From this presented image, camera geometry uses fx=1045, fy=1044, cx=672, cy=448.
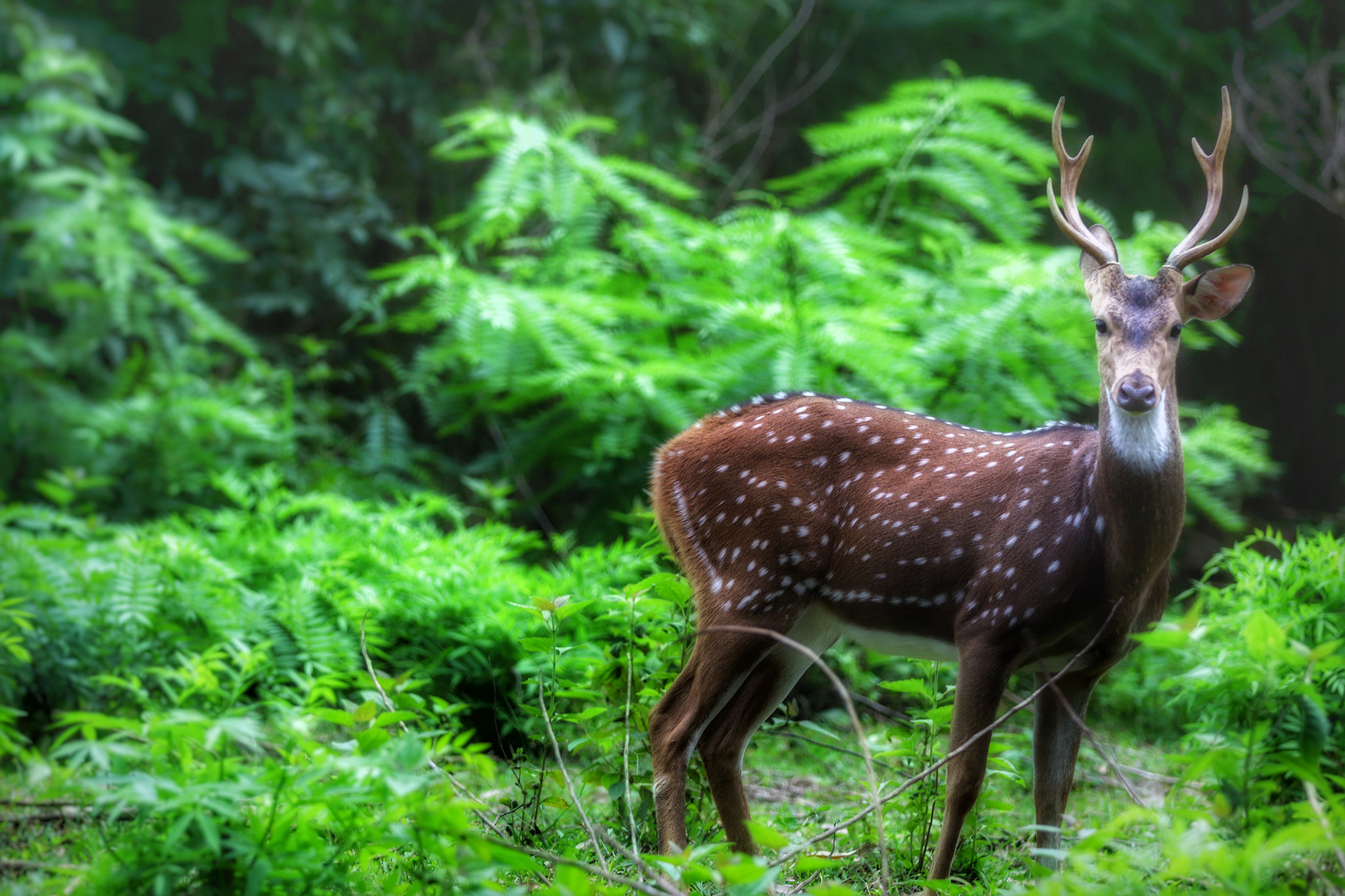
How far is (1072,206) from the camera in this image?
9.20ft

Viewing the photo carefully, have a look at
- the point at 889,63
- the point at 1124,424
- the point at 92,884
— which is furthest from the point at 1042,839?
the point at 889,63

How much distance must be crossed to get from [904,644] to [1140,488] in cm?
76

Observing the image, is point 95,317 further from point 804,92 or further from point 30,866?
point 804,92

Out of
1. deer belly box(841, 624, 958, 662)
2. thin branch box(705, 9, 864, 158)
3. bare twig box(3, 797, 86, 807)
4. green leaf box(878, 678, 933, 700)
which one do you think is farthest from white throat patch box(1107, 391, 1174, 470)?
thin branch box(705, 9, 864, 158)

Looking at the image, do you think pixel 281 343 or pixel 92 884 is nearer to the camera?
pixel 92 884

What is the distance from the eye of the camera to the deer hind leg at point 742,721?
2.98 metres

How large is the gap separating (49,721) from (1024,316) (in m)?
4.71

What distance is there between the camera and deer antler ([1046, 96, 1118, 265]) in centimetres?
265

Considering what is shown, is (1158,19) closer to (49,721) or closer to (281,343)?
(281,343)

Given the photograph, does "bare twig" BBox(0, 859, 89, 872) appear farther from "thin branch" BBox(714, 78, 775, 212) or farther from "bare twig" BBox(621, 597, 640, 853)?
"thin branch" BBox(714, 78, 775, 212)

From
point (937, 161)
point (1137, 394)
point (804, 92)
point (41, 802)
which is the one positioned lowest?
point (41, 802)

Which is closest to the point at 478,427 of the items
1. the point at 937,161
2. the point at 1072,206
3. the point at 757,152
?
the point at 757,152

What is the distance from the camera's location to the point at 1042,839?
2961 millimetres

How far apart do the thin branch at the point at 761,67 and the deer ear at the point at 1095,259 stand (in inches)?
212
